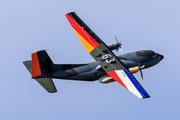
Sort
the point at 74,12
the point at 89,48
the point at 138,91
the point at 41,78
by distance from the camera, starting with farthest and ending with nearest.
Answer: the point at 74,12
the point at 89,48
the point at 41,78
the point at 138,91

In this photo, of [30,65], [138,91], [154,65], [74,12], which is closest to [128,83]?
[138,91]

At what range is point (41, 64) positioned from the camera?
58750 mm

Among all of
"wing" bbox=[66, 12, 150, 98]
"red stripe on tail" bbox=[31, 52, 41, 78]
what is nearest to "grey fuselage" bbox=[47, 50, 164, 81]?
"wing" bbox=[66, 12, 150, 98]

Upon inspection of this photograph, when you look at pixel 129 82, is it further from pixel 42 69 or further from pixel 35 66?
pixel 35 66

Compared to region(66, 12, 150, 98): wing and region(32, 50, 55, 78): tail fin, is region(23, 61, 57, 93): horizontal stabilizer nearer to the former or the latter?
region(32, 50, 55, 78): tail fin

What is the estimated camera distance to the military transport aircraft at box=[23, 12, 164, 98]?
58.2 metres

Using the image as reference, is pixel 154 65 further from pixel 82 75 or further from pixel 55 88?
pixel 55 88

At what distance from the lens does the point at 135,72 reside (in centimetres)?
6144

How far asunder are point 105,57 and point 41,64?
11743mm

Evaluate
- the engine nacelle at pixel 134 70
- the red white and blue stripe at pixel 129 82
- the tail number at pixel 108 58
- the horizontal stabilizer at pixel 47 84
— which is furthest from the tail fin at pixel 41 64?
the engine nacelle at pixel 134 70

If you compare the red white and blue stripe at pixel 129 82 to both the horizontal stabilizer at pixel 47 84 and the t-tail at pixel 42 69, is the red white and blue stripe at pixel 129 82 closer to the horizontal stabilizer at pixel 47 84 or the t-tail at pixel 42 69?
the horizontal stabilizer at pixel 47 84

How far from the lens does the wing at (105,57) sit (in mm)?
57281

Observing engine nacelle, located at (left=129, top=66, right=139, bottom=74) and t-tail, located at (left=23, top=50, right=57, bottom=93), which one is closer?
t-tail, located at (left=23, top=50, right=57, bottom=93)

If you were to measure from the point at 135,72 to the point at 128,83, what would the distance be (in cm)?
431
